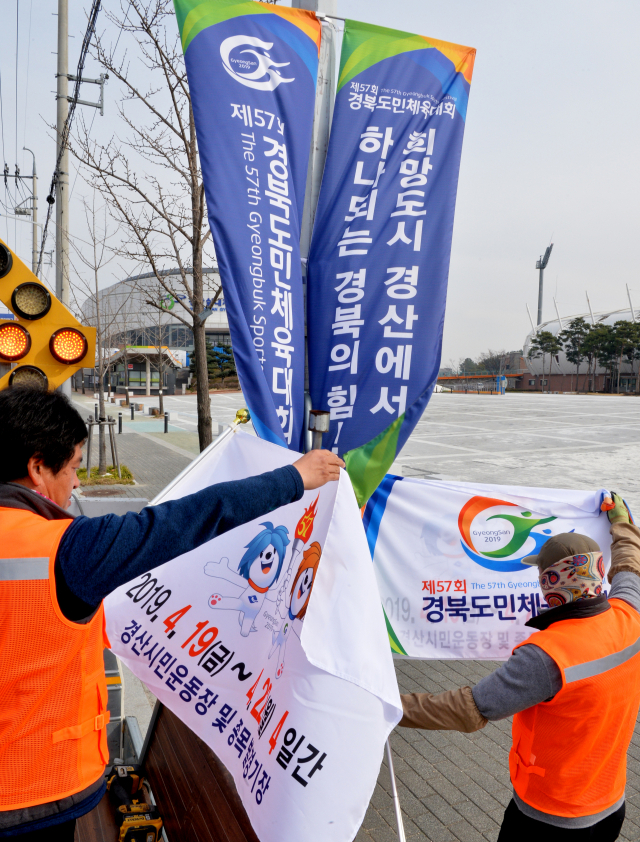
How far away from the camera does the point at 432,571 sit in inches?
126

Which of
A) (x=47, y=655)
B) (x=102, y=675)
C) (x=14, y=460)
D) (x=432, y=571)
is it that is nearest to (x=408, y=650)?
(x=432, y=571)

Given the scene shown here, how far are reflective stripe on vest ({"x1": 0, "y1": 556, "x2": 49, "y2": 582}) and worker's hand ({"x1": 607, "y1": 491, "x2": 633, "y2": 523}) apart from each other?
8.09ft

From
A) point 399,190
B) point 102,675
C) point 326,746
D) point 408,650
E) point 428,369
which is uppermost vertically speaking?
point 399,190

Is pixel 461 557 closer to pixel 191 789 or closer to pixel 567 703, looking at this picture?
pixel 567 703

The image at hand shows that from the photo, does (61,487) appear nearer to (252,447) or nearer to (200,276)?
(252,447)

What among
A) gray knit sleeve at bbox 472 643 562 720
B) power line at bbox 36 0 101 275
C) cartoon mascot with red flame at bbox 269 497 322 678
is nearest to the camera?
gray knit sleeve at bbox 472 643 562 720

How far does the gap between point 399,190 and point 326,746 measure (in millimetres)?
2742

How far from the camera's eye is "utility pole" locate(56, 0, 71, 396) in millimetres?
8852

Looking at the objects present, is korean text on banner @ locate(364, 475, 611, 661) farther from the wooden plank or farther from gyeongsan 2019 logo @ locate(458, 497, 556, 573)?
the wooden plank

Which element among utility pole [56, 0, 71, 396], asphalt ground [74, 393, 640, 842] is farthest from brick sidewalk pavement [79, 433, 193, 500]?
utility pole [56, 0, 71, 396]

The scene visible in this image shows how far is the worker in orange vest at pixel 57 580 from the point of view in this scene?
4.86ft

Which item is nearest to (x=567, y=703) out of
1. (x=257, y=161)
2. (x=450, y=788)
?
(x=450, y=788)

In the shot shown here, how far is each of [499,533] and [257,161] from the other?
225 centimetres

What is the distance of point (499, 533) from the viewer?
126 inches
